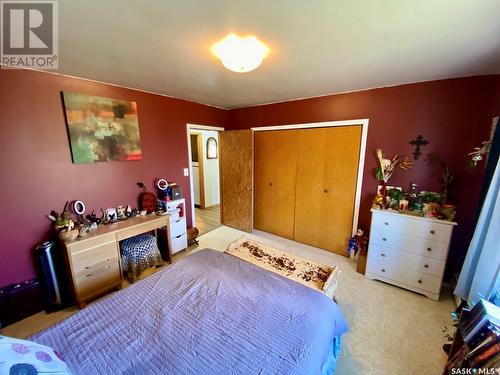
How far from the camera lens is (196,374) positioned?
0.92 metres

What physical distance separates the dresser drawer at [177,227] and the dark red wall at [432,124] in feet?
8.40

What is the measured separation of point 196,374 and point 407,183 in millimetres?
2752

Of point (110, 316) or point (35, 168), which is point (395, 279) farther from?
point (35, 168)

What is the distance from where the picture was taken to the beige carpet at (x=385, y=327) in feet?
4.79

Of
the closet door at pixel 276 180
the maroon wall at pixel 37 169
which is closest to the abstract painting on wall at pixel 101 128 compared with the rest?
the maroon wall at pixel 37 169

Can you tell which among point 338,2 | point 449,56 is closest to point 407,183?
point 449,56

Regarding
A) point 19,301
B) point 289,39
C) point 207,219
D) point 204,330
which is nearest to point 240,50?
point 289,39

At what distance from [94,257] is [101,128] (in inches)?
55.0

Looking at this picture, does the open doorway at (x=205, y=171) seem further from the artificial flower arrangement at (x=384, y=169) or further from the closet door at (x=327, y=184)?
the artificial flower arrangement at (x=384, y=169)

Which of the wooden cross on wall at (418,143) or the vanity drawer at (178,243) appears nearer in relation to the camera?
the wooden cross on wall at (418,143)

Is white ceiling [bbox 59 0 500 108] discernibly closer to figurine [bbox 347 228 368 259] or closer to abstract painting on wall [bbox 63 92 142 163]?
abstract painting on wall [bbox 63 92 142 163]

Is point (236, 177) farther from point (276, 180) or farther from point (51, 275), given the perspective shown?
point (51, 275)

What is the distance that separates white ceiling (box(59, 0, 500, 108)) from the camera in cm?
104

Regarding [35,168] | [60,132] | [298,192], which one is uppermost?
[60,132]
